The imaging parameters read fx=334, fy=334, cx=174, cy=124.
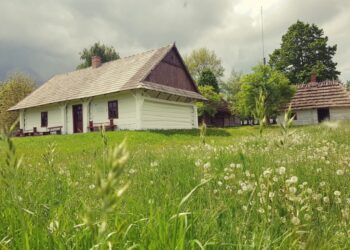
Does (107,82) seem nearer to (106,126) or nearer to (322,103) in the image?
(106,126)

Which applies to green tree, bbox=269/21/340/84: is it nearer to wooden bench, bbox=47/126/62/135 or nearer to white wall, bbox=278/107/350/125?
white wall, bbox=278/107/350/125

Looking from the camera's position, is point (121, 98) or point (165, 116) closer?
point (121, 98)

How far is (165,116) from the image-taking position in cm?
3008

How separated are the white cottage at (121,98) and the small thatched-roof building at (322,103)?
61.6 feet

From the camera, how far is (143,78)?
2652 centimetres

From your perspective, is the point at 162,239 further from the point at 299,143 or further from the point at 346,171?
the point at 299,143

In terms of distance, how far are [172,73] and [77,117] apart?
10109 millimetres

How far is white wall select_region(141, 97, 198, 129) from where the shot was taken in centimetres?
2778

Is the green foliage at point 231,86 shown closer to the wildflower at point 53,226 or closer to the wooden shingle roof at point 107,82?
the wooden shingle roof at point 107,82

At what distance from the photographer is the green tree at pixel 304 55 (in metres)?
56.2

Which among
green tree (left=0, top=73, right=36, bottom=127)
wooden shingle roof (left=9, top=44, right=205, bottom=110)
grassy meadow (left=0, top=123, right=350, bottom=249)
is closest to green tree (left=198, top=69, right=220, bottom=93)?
wooden shingle roof (left=9, top=44, right=205, bottom=110)

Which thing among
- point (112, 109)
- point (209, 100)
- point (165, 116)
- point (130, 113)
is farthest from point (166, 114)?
point (209, 100)

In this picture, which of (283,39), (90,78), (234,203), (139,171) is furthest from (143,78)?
(283,39)

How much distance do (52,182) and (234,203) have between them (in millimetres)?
1821
